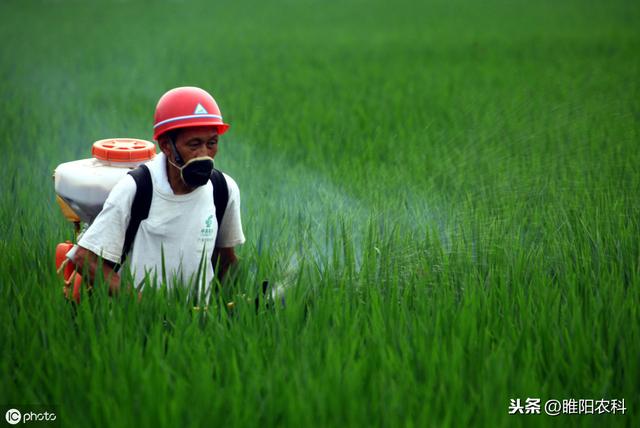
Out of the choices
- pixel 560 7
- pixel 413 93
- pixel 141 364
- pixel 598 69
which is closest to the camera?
pixel 141 364

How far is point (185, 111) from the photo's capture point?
2877 millimetres

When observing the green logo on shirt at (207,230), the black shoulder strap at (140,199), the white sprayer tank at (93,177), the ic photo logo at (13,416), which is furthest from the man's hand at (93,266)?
the ic photo logo at (13,416)

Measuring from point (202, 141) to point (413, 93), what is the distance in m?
6.76

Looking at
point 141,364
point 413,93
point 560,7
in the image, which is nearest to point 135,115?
point 413,93

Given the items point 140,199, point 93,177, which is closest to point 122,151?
point 93,177

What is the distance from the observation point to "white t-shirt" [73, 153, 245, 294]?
2887 millimetres

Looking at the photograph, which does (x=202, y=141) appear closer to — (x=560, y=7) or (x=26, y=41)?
→ (x=26, y=41)

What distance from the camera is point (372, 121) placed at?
25.4 ft

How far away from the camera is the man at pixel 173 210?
2.88 meters

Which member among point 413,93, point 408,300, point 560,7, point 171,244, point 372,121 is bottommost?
point 408,300

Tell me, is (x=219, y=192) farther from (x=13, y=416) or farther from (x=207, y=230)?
(x=13, y=416)

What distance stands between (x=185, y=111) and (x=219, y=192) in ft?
1.22

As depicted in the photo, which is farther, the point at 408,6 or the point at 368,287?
the point at 408,6

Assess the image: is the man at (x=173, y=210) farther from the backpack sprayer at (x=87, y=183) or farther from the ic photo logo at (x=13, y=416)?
the ic photo logo at (x=13, y=416)
